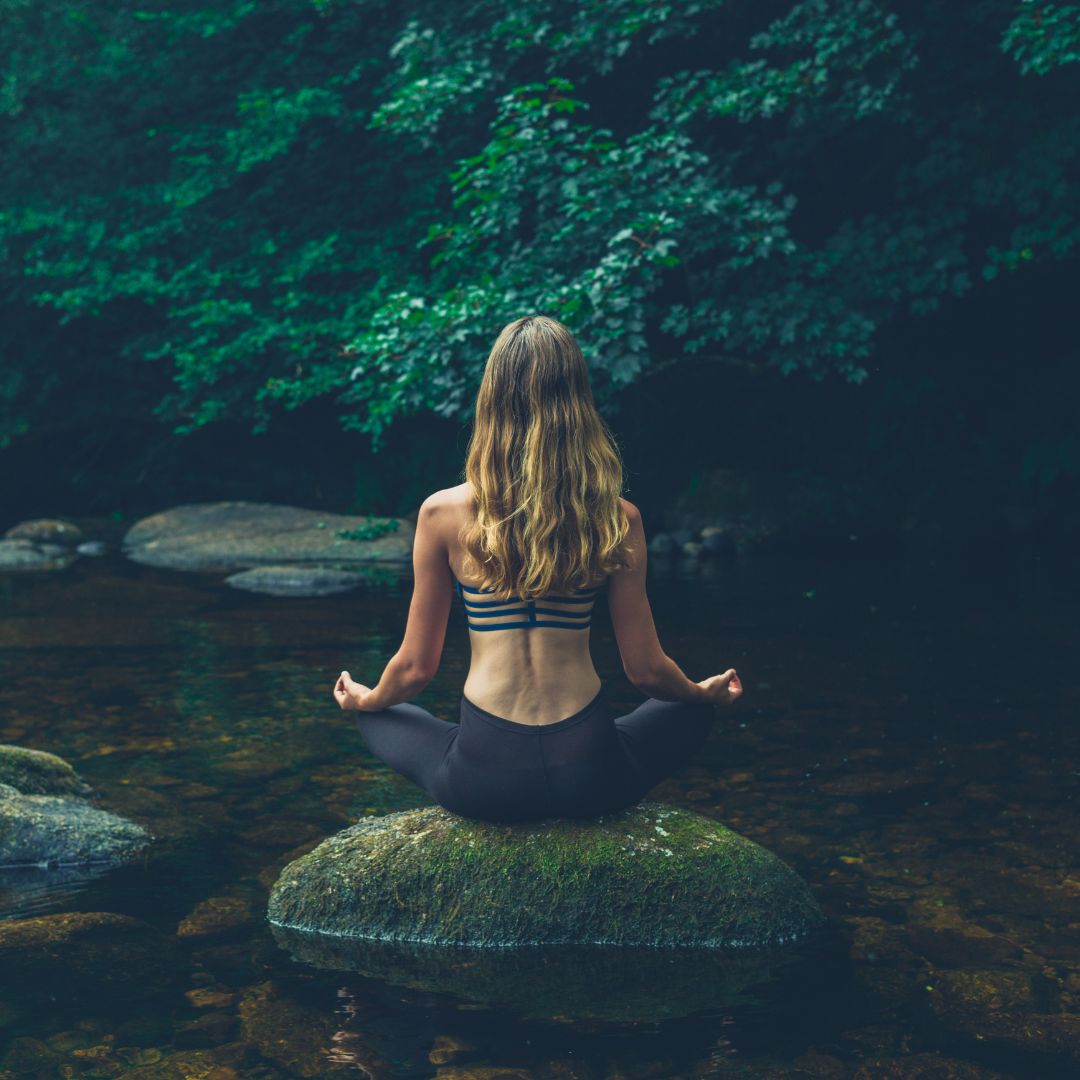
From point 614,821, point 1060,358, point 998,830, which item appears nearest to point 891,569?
point 1060,358

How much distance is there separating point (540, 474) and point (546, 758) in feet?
3.01

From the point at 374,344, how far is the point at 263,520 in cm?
489

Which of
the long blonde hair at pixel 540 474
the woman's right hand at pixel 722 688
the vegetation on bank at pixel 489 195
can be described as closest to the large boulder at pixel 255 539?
the vegetation on bank at pixel 489 195

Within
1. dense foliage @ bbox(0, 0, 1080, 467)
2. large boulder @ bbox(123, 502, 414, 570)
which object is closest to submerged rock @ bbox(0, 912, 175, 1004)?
dense foliage @ bbox(0, 0, 1080, 467)

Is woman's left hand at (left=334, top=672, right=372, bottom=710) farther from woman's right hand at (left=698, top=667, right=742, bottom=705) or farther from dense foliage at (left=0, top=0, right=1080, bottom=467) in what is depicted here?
dense foliage at (left=0, top=0, right=1080, bottom=467)

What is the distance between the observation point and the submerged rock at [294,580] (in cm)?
1283

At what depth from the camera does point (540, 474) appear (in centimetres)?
417

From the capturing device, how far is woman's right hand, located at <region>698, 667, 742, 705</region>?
4.54 m

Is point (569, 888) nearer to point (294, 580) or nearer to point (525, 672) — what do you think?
point (525, 672)

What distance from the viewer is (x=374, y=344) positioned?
1200 cm

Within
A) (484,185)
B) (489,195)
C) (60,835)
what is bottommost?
(60,835)

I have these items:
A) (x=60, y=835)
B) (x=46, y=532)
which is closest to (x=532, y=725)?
(x=60, y=835)

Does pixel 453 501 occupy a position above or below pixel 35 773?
above

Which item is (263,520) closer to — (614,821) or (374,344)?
(374,344)
